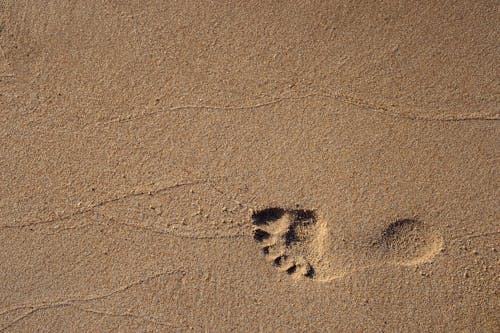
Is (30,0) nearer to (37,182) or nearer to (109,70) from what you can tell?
(109,70)

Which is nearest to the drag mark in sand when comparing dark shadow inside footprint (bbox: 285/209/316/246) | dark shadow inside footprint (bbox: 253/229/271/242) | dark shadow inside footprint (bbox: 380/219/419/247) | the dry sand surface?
the dry sand surface

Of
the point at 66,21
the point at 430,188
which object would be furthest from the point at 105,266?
the point at 430,188

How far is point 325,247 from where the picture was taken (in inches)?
76.1

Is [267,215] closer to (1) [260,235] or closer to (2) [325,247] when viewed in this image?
(1) [260,235]

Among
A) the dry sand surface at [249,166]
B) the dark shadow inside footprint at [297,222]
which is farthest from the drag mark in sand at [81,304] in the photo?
the dark shadow inside footprint at [297,222]

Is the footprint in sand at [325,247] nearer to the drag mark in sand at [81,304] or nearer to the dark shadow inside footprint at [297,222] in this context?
the dark shadow inside footprint at [297,222]

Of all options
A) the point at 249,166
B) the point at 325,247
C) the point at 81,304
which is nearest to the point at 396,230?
the point at 325,247

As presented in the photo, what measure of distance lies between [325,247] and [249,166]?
→ 57cm

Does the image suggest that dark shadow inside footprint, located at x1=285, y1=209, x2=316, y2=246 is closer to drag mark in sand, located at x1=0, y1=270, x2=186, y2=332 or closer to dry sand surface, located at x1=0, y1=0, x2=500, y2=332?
dry sand surface, located at x1=0, y1=0, x2=500, y2=332

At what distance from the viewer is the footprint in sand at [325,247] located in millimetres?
1915

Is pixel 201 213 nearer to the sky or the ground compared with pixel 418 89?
nearer to the ground

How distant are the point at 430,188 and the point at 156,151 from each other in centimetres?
143

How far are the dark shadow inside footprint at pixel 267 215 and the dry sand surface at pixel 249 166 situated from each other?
1 cm

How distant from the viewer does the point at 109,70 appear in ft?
6.45
